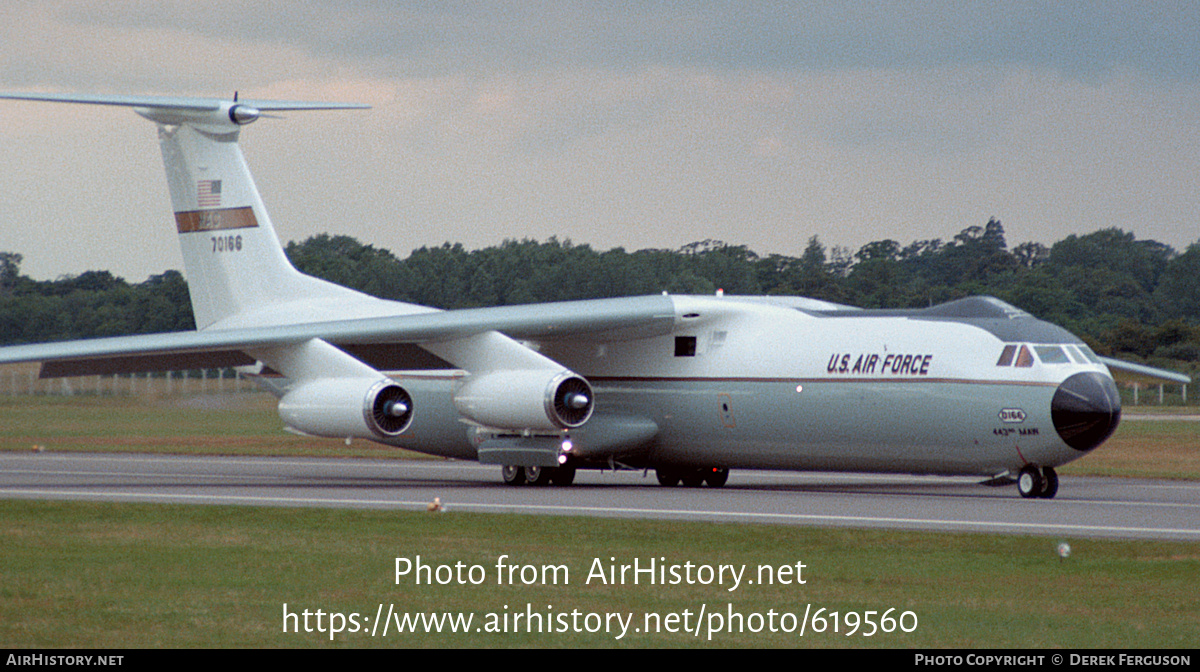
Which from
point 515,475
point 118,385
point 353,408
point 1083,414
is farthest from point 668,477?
point 118,385

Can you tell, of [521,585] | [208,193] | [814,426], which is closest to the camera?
[521,585]

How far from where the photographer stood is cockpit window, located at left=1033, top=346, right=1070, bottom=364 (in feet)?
72.8

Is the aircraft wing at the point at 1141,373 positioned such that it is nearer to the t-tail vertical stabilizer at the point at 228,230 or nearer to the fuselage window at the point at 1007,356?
the fuselage window at the point at 1007,356

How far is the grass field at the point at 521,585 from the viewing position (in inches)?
427

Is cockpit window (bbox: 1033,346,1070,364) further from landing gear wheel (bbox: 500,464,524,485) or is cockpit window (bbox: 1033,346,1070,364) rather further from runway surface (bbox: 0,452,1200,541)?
landing gear wheel (bbox: 500,464,524,485)

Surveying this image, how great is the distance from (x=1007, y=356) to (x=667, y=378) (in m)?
5.67

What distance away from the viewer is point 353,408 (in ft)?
79.7

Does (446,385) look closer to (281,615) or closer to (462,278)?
(281,615)

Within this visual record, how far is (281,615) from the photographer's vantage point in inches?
Result: 453

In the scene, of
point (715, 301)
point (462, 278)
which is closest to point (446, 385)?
point (715, 301)

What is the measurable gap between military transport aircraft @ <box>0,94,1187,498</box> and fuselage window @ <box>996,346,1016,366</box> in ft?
0.08

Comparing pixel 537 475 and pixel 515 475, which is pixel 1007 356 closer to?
pixel 537 475

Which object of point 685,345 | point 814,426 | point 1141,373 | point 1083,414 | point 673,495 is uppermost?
point 685,345

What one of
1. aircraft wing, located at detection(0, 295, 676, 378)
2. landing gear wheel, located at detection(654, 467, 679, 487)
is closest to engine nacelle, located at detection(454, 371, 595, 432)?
aircraft wing, located at detection(0, 295, 676, 378)
